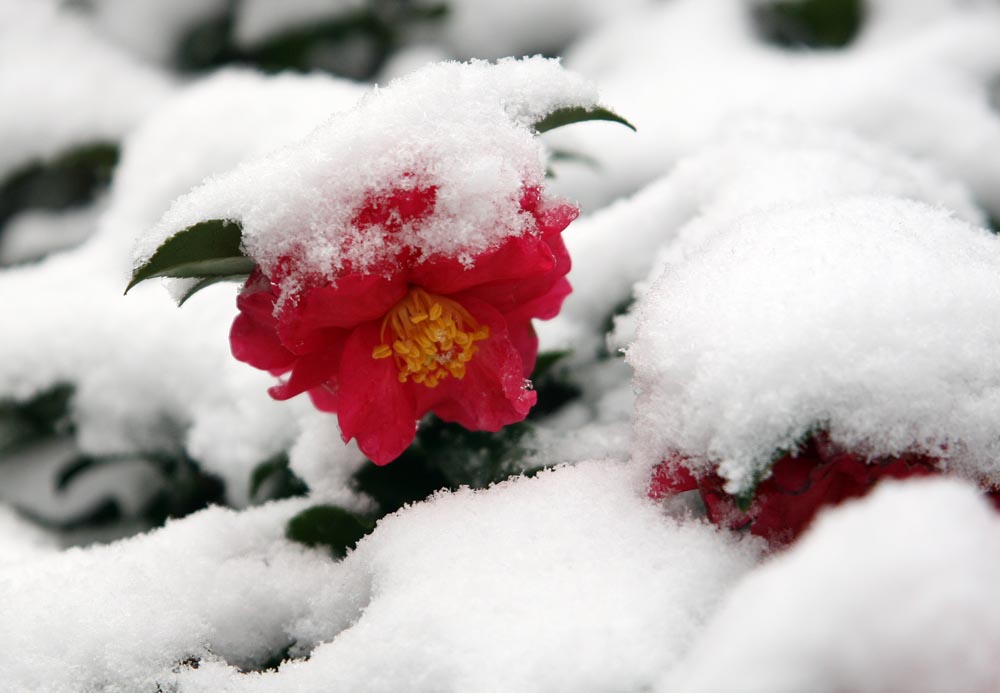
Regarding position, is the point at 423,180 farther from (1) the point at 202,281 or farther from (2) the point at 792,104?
(2) the point at 792,104

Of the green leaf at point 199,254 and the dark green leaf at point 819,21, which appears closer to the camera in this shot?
the green leaf at point 199,254

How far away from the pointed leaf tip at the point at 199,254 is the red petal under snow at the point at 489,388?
0.16 metres

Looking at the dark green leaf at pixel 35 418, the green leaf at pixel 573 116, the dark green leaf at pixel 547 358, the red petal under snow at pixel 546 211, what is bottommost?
the dark green leaf at pixel 35 418

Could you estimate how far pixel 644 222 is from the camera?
2.77 feet

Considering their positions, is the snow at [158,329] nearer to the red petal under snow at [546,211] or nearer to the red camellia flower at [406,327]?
the red camellia flower at [406,327]

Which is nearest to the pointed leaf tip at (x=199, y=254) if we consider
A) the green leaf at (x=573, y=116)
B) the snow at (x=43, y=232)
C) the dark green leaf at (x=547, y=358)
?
the green leaf at (x=573, y=116)

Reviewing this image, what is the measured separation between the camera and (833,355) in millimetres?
433

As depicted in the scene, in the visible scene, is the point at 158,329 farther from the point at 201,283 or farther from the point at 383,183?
the point at 383,183

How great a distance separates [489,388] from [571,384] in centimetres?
21

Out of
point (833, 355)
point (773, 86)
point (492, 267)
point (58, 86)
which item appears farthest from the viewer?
point (58, 86)

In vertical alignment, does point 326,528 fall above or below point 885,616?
below

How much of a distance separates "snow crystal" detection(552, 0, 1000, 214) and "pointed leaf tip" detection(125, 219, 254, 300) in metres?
0.57

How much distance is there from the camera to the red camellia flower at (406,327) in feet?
1.70

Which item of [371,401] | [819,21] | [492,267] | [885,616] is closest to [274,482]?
[371,401]
